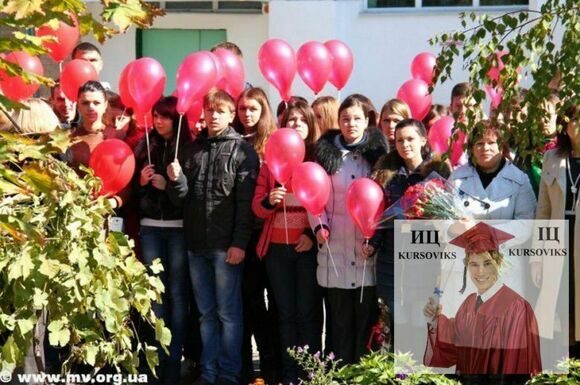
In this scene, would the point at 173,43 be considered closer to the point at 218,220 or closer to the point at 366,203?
the point at 218,220

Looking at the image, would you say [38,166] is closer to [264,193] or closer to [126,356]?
[126,356]

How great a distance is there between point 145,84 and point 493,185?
7.41 ft

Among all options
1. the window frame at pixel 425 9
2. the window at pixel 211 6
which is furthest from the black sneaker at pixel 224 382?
the window at pixel 211 6

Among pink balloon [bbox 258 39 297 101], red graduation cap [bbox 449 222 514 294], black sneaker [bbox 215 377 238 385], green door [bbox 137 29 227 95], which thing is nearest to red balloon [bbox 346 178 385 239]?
red graduation cap [bbox 449 222 514 294]

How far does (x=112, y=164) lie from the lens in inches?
256

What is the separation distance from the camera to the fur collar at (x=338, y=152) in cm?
655

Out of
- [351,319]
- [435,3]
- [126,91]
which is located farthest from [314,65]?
[435,3]

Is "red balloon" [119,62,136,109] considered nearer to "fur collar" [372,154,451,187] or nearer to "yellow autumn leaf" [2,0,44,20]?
"fur collar" [372,154,451,187]

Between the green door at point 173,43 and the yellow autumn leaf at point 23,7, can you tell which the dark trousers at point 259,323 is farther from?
the green door at point 173,43

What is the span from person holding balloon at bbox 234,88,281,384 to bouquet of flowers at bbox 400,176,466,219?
1329mm

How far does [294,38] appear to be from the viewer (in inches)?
515

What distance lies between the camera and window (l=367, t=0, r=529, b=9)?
42.4ft

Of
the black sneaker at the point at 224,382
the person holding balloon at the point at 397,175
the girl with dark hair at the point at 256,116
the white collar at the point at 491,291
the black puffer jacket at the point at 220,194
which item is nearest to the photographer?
the white collar at the point at 491,291

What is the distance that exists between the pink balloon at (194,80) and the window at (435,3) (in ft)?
22.0
